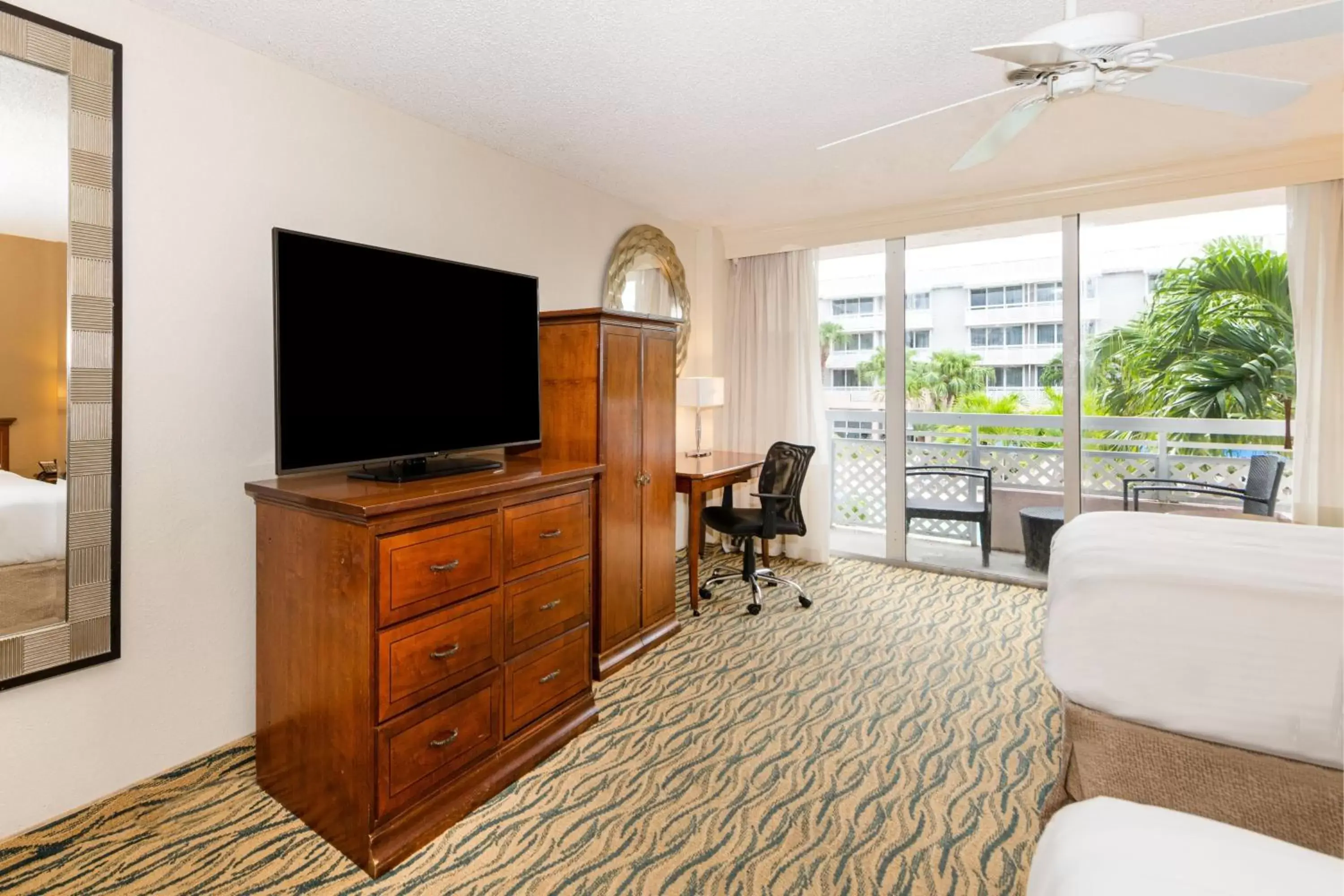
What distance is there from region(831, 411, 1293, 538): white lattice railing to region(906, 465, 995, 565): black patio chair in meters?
0.03

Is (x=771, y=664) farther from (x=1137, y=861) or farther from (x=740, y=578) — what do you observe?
(x=1137, y=861)

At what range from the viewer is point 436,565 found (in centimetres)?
197

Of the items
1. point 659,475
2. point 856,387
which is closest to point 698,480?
point 659,475

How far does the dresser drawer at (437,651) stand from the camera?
72.4 inches

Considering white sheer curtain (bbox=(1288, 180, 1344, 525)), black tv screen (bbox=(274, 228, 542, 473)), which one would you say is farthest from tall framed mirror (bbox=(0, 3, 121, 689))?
white sheer curtain (bbox=(1288, 180, 1344, 525))

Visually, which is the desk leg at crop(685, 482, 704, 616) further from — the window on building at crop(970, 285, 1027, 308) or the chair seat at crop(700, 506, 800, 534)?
the window on building at crop(970, 285, 1027, 308)

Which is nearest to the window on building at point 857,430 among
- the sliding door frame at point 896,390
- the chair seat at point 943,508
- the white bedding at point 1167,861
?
the sliding door frame at point 896,390

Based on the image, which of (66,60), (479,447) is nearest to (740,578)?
(479,447)

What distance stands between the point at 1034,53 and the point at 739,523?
276 centimetres

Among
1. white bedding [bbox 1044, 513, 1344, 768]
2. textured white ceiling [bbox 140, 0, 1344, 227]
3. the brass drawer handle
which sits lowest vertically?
the brass drawer handle

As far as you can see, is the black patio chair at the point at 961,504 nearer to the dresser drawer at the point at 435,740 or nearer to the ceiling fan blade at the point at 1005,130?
the ceiling fan blade at the point at 1005,130

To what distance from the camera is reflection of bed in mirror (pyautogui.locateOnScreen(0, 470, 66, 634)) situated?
1.82 metres

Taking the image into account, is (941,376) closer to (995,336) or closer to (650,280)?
(995,336)

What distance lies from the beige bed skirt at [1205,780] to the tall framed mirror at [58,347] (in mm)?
2977
